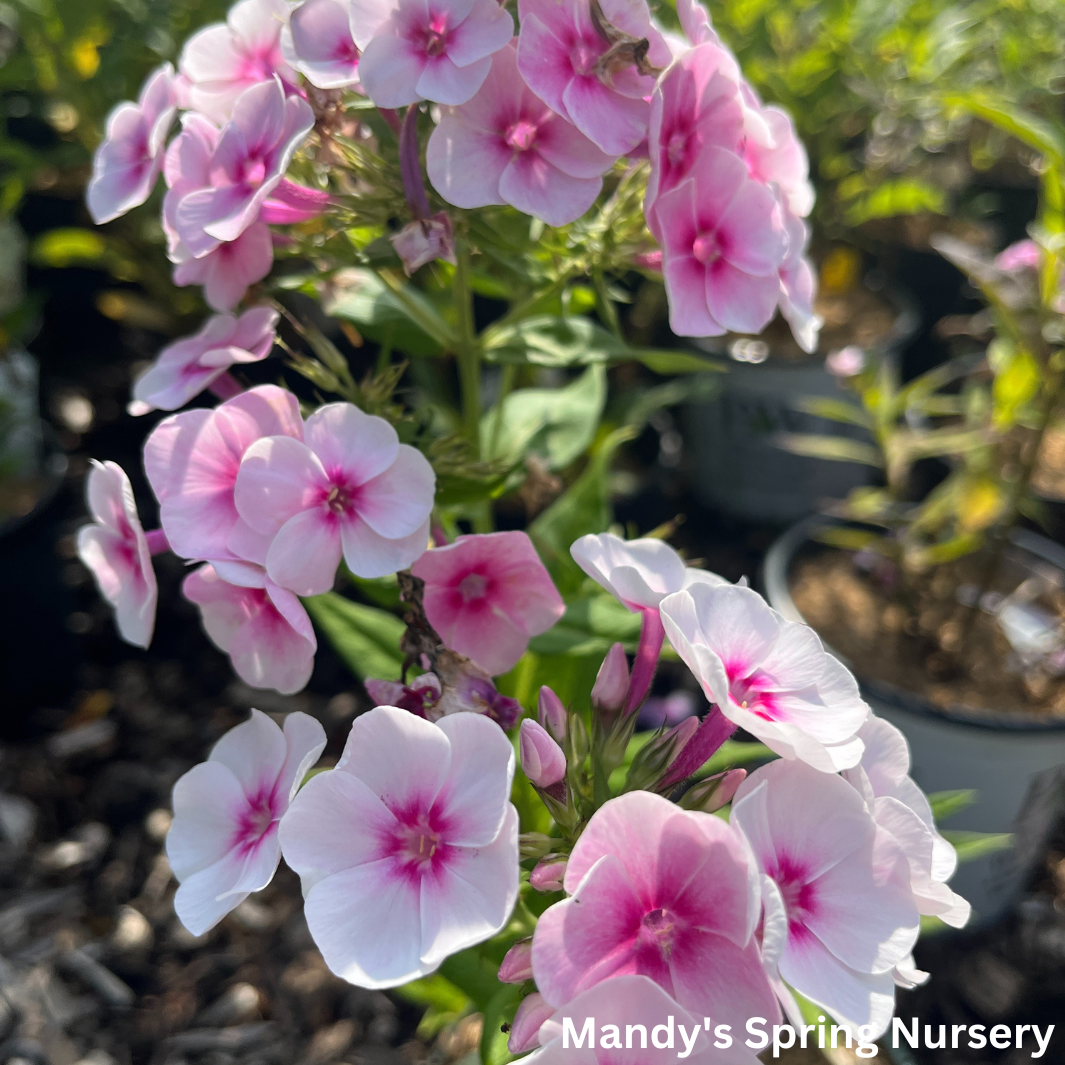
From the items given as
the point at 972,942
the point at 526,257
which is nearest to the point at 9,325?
the point at 526,257

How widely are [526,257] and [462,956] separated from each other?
1.78 feet

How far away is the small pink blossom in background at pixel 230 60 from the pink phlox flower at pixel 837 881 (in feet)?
1.97

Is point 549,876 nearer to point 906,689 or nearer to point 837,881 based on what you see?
point 837,881

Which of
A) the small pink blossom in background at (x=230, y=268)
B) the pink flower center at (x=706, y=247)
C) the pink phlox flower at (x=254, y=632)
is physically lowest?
the pink phlox flower at (x=254, y=632)

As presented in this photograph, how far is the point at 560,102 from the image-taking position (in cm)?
54

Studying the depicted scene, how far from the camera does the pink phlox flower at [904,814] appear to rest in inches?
18.3

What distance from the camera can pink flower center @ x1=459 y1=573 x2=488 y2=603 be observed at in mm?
632

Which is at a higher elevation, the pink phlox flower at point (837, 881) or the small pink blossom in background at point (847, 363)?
the pink phlox flower at point (837, 881)

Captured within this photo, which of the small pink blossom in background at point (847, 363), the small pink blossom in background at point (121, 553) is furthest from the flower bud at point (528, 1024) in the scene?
the small pink blossom in background at point (847, 363)

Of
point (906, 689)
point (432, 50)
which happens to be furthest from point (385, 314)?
point (906, 689)

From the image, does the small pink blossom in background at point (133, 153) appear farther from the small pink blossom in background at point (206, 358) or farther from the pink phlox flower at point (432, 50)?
the pink phlox flower at point (432, 50)

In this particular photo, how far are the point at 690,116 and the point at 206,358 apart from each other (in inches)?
14.2

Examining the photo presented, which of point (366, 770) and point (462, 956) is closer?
point (366, 770)

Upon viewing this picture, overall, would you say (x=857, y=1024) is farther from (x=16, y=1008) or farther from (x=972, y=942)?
(x=16, y=1008)
